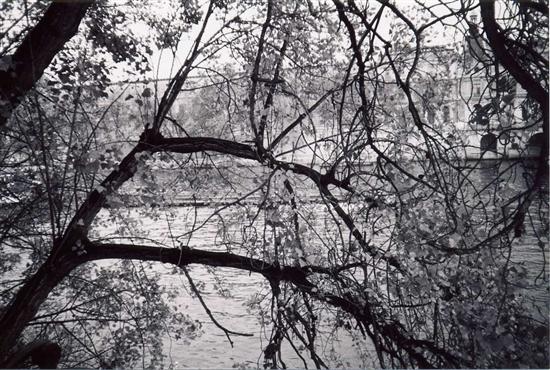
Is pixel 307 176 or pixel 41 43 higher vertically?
pixel 307 176

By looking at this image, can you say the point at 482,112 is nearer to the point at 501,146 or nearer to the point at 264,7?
the point at 501,146

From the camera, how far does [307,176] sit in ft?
10.8

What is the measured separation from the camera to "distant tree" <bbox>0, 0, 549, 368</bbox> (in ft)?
7.35

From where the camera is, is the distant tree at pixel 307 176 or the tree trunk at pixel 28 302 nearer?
the distant tree at pixel 307 176

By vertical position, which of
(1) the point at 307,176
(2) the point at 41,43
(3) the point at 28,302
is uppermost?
(1) the point at 307,176

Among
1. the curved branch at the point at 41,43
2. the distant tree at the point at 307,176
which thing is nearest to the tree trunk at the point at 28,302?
the distant tree at the point at 307,176

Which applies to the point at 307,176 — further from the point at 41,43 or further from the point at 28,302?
the point at 28,302

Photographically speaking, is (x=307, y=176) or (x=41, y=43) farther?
(x=307, y=176)

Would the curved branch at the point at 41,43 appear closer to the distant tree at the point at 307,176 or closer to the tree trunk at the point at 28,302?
the distant tree at the point at 307,176

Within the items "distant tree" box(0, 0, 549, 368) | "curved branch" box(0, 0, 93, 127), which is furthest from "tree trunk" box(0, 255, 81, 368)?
"curved branch" box(0, 0, 93, 127)

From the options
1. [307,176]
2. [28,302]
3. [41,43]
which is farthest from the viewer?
[307,176]

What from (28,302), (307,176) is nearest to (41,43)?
(28,302)

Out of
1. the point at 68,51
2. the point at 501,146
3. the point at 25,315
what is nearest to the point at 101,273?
the point at 25,315

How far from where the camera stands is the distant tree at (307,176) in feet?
7.35
